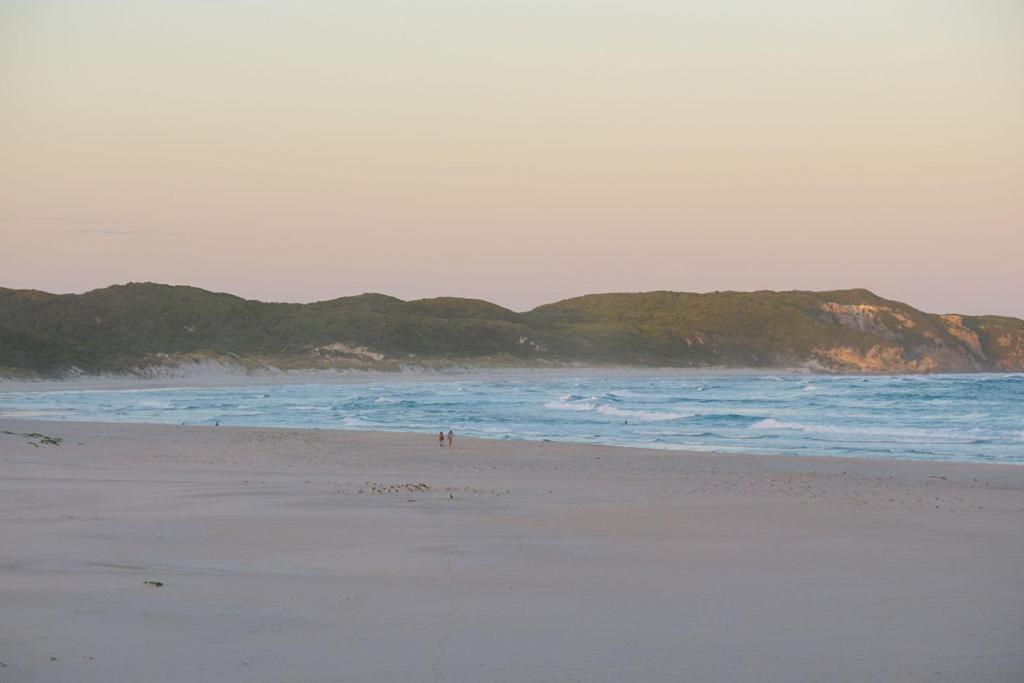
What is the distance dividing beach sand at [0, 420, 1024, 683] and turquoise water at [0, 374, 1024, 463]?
1105cm

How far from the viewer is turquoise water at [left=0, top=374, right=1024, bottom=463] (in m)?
26.1

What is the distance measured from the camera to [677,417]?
38344 millimetres

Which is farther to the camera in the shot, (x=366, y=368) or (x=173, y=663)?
(x=366, y=368)

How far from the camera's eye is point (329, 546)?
9203mm

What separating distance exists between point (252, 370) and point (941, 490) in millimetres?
90802

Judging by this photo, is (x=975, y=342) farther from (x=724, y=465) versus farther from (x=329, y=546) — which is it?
(x=329, y=546)

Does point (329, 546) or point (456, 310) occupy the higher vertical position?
point (456, 310)

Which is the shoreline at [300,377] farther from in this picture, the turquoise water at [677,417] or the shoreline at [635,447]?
the shoreline at [635,447]

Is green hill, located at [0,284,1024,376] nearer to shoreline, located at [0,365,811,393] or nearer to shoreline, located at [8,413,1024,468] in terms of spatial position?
shoreline, located at [0,365,811,393]

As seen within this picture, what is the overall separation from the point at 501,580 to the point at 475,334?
442ft

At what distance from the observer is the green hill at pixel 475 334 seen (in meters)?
116

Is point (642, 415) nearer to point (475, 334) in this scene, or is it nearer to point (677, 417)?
point (677, 417)

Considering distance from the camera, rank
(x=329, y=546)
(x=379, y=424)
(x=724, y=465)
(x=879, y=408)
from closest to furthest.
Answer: (x=329, y=546) → (x=724, y=465) → (x=379, y=424) → (x=879, y=408)

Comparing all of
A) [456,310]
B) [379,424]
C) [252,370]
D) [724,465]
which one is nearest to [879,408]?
[379,424]
